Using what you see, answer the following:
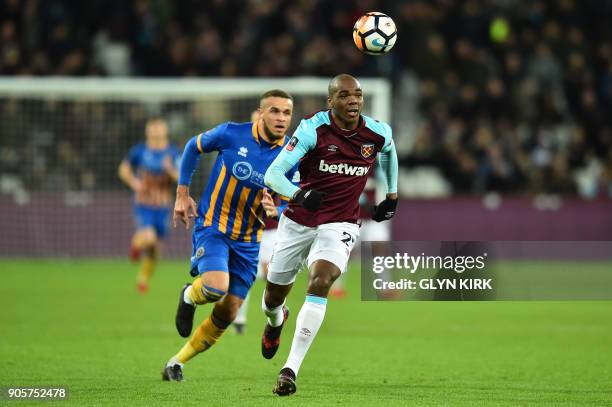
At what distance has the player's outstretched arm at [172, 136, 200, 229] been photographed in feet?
28.7

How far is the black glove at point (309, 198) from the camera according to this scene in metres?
7.94

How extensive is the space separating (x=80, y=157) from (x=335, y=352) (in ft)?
37.7

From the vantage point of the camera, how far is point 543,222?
22328 millimetres

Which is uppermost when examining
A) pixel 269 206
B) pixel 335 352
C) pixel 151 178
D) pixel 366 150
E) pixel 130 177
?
pixel 151 178

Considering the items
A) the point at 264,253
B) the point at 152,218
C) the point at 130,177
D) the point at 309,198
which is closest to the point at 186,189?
the point at 309,198

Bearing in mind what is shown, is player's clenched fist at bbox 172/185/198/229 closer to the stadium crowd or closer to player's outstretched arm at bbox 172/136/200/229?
player's outstretched arm at bbox 172/136/200/229

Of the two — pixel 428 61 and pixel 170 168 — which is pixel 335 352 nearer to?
pixel 170 168

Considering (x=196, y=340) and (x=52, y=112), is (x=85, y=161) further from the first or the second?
(x=196, y=340)

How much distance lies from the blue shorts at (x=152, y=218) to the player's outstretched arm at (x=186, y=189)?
26.6 feet

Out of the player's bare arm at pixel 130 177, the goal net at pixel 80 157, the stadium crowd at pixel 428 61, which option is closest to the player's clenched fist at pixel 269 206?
the player's bare arm at pixel 130 177

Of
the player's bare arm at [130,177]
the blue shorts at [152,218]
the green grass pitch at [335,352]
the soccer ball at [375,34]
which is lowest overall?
the green grass pitch at [335,352]

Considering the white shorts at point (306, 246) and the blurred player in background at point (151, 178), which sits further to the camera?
the blurred player in background at point (151, 178)

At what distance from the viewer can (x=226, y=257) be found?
8.77 m

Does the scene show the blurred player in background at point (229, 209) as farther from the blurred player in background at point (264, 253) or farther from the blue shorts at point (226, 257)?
the blurred player in background at point (264, 253)
